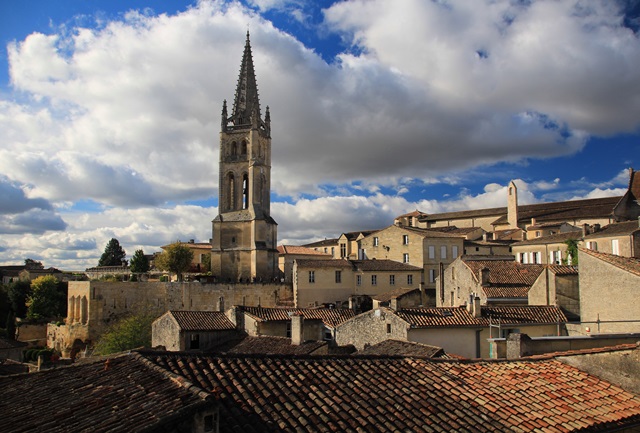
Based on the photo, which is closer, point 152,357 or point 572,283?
point 152,357

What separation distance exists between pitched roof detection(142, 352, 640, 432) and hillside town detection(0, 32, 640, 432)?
0.04 metres

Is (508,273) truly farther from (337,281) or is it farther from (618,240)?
(337,281)

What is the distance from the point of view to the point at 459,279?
31234 millimetres

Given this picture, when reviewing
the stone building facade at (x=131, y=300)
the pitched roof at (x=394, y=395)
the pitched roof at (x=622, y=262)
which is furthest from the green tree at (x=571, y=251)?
the pitched roof at (x=394, y=395)

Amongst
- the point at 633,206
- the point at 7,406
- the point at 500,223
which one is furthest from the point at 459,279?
the point at 500,223

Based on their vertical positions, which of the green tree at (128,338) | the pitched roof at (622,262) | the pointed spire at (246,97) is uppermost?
the pointed spire at (246,97)

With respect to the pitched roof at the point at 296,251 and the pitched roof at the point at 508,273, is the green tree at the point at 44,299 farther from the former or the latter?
the pitched roof at the point at 508,273

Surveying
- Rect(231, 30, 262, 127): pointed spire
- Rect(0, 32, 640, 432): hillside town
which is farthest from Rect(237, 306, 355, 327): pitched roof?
Rect(231, 30, 262, 127): pointed spire

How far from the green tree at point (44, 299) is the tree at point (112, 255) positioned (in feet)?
78.8

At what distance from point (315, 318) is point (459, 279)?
8.64 meters

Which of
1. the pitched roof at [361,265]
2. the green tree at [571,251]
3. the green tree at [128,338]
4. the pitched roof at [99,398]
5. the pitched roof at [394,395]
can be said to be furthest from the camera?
the pitched roof at [361,265]

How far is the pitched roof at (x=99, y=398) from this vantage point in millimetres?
6629

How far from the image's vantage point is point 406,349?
18531mm

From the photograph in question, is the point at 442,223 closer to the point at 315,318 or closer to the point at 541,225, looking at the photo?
the point at 541,225
